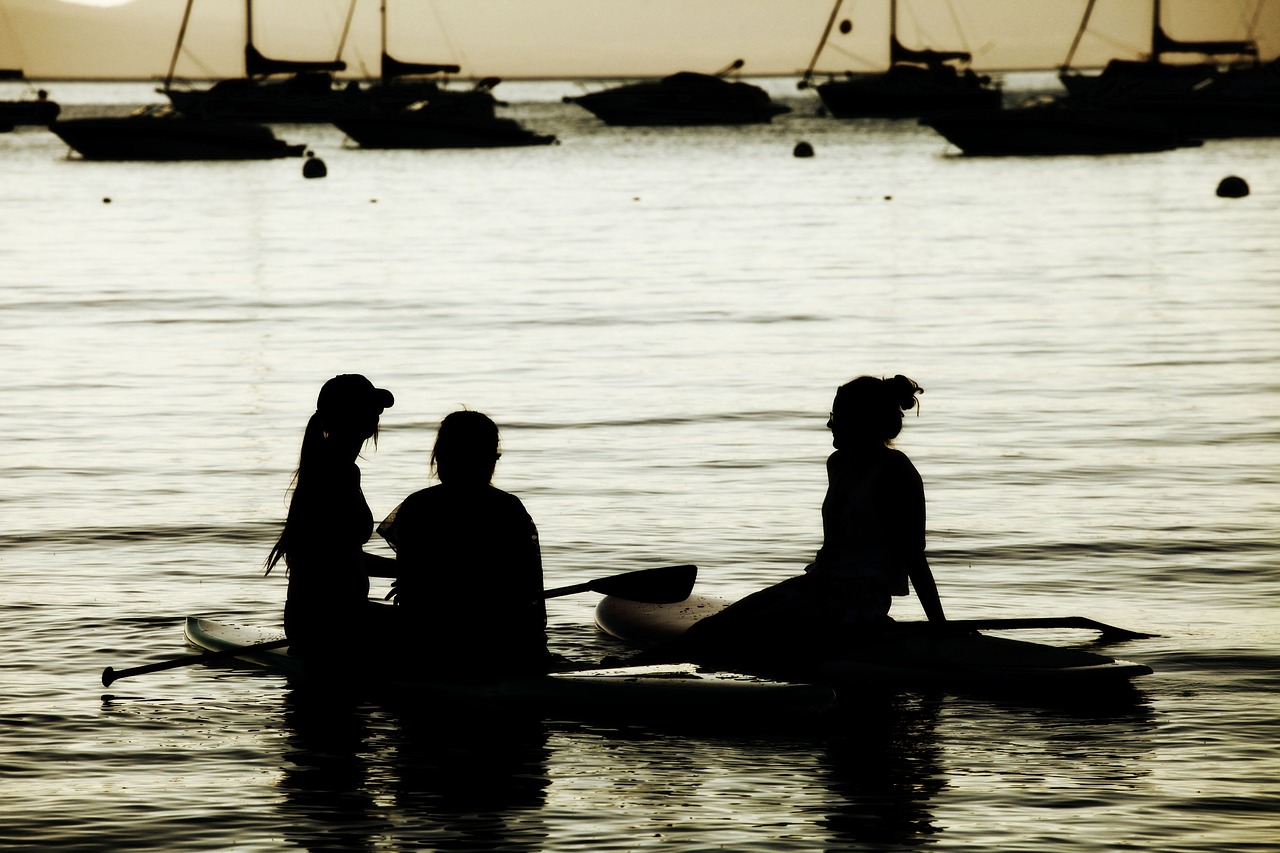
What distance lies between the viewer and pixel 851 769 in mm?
7211

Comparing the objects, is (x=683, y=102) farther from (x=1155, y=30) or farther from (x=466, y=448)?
(x=466, y=448)

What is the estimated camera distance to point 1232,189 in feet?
156

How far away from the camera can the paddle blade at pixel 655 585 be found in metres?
8.31

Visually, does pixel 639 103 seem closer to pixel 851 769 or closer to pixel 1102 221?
pixel 1102 221

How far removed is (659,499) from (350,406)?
18.0 feet

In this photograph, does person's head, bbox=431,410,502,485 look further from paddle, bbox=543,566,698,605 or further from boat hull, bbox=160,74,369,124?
boat hull, bbox=160,74,369,124

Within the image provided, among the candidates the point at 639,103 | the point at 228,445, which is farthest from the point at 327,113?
the point at 228,445

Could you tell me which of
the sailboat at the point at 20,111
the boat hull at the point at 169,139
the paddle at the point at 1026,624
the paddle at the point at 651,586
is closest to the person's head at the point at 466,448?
the paddle at the point at 651,586

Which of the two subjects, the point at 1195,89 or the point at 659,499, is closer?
the point at 659,499

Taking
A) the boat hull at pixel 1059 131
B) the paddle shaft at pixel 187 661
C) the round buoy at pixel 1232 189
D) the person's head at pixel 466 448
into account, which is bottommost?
the paddle shaft at pixel 187 661

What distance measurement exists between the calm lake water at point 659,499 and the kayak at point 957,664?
144 mm

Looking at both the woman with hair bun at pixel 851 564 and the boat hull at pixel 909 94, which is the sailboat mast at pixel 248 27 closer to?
the boat hull at pixel 909 94

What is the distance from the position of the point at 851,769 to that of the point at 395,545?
1.96 metres

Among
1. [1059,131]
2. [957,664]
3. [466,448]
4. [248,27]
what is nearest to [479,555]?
[466,448]
